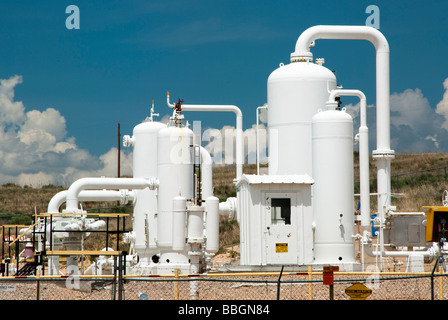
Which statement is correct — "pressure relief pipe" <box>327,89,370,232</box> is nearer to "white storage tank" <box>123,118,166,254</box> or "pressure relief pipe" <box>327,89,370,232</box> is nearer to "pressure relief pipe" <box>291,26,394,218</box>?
"pressure relief pipe" <box>291,26,394,218</box>

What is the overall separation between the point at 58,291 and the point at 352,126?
10.6 metres

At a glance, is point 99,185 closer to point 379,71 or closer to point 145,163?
point 145,163

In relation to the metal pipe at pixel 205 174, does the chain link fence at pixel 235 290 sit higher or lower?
lower

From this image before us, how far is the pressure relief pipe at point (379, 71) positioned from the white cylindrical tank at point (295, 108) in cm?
106

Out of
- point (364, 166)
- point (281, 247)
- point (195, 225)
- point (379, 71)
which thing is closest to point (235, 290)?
point (281, 247)

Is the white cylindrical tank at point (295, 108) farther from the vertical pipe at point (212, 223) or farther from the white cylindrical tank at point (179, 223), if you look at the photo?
the white cylindrical tank at point (179, 223)

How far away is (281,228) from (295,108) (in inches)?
191

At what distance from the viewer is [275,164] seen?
91.0ft

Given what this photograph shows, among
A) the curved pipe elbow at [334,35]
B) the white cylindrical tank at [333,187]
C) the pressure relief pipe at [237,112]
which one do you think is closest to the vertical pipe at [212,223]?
the white cylindrical tank at [333,187]

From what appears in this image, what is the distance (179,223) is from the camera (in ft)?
83.3

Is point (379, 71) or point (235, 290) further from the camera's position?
point (379, 71)

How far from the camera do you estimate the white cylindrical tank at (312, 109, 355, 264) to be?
25.0m

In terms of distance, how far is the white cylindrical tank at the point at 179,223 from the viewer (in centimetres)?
2539
